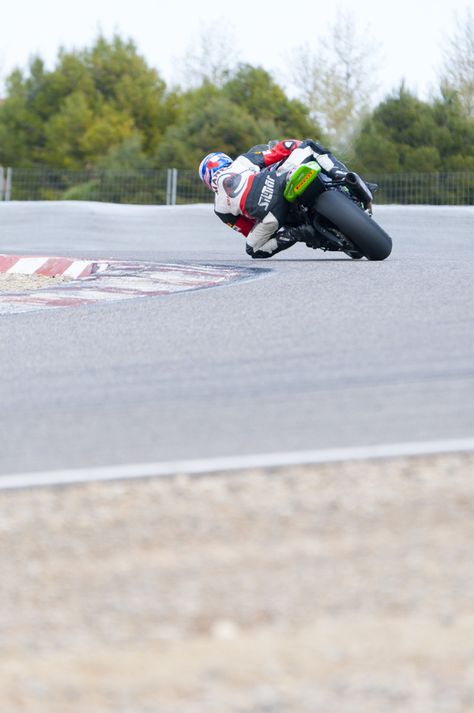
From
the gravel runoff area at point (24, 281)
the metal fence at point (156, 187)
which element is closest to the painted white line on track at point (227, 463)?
the gravel runoff area at point (24, 281)

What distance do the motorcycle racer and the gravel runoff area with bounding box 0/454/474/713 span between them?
7.23m

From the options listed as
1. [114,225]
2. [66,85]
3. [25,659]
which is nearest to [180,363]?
[25,659]

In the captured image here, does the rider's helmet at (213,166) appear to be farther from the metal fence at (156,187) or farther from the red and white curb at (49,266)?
the metal fence at (156,187)

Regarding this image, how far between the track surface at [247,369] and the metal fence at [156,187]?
11589 mm

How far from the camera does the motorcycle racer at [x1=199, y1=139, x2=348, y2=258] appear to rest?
11188 mm

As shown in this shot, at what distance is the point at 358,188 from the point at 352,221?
388 mm

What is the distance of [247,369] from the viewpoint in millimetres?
5707

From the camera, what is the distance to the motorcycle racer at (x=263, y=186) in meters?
11.2

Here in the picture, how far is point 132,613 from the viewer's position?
3.25 meters

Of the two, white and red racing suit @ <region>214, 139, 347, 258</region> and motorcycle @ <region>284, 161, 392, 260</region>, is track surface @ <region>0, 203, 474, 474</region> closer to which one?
motorcycle @ <region>284, 161, 392, 260</region>


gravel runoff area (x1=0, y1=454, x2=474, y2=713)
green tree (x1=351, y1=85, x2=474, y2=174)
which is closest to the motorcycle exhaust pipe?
gravel runoff area (x1=0, y1=454, x2=474, y2=713)

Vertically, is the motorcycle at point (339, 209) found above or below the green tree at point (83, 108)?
below

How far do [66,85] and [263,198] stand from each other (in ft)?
84.3

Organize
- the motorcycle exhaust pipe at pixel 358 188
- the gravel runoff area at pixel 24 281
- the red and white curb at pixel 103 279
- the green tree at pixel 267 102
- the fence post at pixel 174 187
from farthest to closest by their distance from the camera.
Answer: the green tree at pixel 267 102 → the fence post at pixel 174 187 → the motorcycle exhaust pipe at pixel 358 188 → the gravel runoff area at pixel 24 281 → the red and white curb at pixel 103 279
